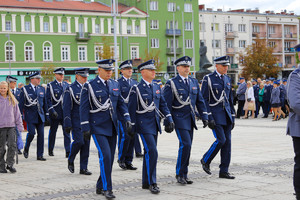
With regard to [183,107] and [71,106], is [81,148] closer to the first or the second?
[71,106]

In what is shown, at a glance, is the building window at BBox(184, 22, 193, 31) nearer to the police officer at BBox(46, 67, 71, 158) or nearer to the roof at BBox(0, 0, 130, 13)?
the roof at BBox(0, 0, 130, 13)

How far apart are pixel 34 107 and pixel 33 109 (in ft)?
0.21

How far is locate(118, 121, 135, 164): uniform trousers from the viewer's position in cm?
1168

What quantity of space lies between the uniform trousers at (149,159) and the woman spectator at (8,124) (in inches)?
147

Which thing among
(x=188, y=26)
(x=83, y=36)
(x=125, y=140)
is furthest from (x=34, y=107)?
(x=188, y=26)

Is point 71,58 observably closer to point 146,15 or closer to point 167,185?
point 146,15

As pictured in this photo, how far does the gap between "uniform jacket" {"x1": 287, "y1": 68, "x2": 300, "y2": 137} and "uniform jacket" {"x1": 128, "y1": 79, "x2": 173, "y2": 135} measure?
8.98 ft

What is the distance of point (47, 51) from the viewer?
70875 mm

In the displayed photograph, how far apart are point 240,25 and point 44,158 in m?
81.9

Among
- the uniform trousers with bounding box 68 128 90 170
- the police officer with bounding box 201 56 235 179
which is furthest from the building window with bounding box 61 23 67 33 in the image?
the police officer with bounding box 201 56 235 179

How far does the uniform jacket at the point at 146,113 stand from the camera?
9.12 meters

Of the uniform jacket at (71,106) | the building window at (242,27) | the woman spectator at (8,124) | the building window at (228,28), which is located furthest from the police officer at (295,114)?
the building window at (242,27)

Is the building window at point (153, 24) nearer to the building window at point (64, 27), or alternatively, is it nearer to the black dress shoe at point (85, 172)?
the building window at point (64, 27)

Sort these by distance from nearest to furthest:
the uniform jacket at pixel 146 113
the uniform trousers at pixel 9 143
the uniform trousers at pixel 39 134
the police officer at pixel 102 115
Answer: the police officer at pixel 102 115
the uniform jacket at pixel 146 113
the uniform trousers at pixel 9 143
the uniform trousers at pixel 39 134
